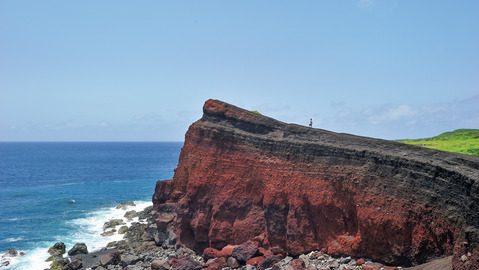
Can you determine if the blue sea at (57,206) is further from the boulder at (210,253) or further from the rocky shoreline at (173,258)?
the boulder at (210,253)

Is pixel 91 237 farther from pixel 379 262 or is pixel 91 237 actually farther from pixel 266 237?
pixel 379 262

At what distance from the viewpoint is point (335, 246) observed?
31.1 m

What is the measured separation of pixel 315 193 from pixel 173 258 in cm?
1221

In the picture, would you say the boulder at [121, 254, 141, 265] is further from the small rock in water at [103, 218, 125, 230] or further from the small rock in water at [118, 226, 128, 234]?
the small rock in water at [103, 218, 125, 230]

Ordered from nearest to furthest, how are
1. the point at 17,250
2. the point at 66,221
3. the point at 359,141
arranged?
the point at 359,141
the point at 17,250
the point at 66,221

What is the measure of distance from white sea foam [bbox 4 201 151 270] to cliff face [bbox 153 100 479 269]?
10605 millimetres

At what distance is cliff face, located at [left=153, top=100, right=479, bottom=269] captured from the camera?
25.8m

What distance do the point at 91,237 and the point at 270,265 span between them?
2821cm

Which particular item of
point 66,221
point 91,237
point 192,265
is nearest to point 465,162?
point 192,265

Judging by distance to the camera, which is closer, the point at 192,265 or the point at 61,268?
the point at 192,265

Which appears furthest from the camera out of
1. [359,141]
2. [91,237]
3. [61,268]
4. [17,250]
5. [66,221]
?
[66,221]

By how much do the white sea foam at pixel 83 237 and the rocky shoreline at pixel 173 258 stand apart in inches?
56.0

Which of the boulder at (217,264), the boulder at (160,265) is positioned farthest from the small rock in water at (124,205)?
the boulder at (217,264)

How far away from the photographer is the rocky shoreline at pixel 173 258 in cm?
3053
